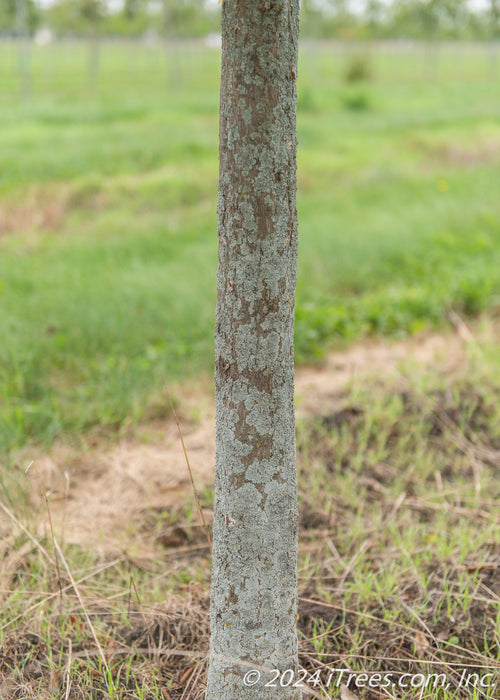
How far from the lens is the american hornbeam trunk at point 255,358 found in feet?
4.21

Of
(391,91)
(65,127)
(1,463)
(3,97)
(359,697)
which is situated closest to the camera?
(359,697)


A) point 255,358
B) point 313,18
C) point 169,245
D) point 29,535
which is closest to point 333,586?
point 29,535

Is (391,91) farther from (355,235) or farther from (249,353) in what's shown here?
(249,353)

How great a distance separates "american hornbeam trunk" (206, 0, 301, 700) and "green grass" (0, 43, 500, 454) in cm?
203

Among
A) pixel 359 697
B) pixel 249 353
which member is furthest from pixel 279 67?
pixel 359 697

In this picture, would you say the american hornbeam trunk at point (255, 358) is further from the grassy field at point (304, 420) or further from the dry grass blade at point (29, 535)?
the dry grass blade at point (29, 535)

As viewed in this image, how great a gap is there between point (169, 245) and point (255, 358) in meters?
5.05

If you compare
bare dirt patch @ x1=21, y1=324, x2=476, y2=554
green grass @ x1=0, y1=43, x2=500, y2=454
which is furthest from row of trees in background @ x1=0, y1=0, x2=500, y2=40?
bare dirt patch @ x1=21, y1=324, x2=476, y2=554

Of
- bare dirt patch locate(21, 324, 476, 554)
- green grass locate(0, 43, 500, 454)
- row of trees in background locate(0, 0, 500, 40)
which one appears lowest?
bare dirt patch locate(21, 324, 476, 554)

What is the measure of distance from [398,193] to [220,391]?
7.30 meters

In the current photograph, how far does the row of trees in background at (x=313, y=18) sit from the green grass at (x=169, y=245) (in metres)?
17.9

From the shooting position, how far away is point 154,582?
87.8 inches

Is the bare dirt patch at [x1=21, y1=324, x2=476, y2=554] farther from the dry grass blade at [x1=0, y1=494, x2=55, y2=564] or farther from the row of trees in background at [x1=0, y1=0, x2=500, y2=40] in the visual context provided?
the row of trees in background at [x1=0, y1=0, x2=500, y2=40]

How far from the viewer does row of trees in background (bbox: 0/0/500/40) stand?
27.6 m
